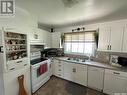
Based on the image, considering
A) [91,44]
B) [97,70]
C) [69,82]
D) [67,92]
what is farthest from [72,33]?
[67,92]

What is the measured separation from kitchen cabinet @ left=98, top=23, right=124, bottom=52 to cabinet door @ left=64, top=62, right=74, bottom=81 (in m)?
1.27

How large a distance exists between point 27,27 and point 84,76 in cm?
238

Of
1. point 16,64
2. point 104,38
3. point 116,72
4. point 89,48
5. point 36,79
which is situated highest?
point 104,38

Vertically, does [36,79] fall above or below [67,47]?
below

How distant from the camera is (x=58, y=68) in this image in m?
3.17

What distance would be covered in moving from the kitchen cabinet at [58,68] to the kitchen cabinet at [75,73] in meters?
0.20

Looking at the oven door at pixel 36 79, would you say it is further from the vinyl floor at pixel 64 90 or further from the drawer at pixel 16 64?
the drawer at pixel 16 64

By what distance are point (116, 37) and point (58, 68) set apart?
2.39 meters

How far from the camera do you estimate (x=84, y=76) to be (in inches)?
100

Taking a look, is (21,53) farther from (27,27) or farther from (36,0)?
(36,0)

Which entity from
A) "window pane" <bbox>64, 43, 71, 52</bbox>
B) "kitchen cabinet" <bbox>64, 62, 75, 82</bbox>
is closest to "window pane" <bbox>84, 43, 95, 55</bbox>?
"window pane" <bbox>64, 43, 71, 52</bbox>

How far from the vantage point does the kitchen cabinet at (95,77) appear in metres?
2.23

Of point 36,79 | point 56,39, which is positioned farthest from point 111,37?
point 36,79

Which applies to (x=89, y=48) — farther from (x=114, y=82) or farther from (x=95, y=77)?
(x=114, y=82)
